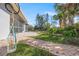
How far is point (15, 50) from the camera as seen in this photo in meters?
2.84

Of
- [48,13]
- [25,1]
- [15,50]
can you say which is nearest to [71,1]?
[48,13]

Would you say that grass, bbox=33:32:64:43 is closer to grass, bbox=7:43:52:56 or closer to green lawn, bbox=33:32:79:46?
green lawn, bbox=33:32:79:46

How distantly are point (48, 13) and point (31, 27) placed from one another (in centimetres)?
32

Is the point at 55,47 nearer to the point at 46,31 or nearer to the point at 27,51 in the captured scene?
the point at 46,31

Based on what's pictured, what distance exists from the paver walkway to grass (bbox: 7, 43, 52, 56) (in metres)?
0.07

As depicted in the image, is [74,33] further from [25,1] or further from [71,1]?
[25,1]

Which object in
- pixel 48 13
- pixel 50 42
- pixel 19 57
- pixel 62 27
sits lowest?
pixel 19 57

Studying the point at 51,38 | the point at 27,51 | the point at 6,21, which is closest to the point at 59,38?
the point at 51,38

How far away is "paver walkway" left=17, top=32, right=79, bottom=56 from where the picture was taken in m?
2.81

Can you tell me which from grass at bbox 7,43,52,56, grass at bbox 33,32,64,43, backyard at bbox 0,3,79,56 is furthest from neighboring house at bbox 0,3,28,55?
grass at bbox 33,32,64,43

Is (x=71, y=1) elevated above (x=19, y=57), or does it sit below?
above

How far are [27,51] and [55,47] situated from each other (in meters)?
0.39

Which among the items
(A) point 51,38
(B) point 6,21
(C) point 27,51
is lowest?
(C) point 27,51

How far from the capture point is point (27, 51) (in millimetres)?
2838
